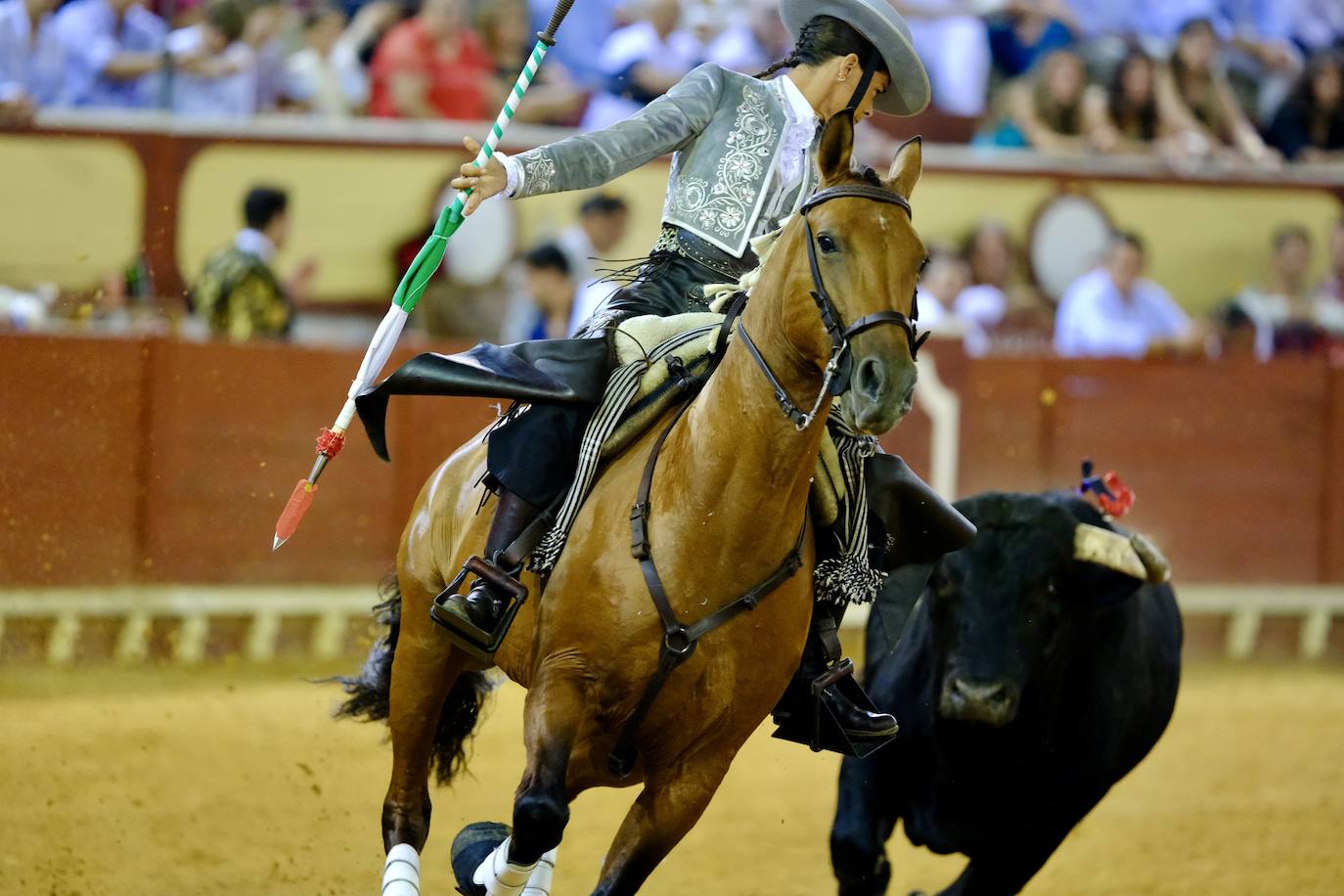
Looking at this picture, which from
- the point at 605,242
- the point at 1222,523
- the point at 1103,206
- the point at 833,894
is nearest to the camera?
the point at 833,894

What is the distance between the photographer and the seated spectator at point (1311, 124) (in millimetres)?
13008

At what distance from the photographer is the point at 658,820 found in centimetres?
389

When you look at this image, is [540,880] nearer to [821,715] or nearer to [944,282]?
[821,715]

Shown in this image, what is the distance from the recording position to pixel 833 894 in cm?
587

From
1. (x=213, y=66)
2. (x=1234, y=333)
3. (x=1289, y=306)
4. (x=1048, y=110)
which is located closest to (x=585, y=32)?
(x=213, y=66)

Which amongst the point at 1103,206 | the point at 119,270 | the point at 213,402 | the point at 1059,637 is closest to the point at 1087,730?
the point at 1059,637

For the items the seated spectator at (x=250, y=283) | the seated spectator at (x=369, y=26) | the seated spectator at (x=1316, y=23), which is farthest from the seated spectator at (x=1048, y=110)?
the seated spectator at (x=250, y=283)

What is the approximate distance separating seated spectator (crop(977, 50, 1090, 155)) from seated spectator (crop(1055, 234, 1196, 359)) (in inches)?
46.6

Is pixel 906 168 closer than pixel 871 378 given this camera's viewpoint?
No

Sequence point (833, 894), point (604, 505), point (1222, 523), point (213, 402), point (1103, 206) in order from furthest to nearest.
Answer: point (1103, 206), point (1222, 523), point (213, 402), point (833, 894), point (604, 505)

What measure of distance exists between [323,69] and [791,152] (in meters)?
6.28

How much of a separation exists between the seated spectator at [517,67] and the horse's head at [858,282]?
712 centimetres

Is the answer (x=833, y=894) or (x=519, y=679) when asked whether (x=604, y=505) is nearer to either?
(x=519, y=679)

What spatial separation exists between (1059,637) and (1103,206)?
756 centimetres
